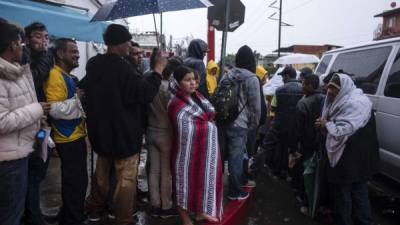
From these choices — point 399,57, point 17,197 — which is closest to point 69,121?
point 17,197

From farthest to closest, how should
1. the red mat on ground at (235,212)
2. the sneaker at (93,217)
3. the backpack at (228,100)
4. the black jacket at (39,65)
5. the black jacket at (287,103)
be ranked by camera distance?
the black jacket at (287,103) < the backpack at (228,100) < the red mat on ground at (235,212) < the sneaker at (93,217) < the black jacket at (39,65)

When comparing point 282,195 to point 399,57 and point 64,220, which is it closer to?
point 399,57

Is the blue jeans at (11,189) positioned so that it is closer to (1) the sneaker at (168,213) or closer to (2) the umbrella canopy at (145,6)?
(1) the sneaker at (168,213)

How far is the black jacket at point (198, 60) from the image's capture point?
159 inches

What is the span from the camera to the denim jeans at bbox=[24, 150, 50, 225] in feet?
10.3

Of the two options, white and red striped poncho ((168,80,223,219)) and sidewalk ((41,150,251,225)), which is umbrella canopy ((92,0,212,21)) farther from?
sidewalk ((41,150,251,225))

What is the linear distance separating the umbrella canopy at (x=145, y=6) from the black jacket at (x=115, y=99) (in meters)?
0.73

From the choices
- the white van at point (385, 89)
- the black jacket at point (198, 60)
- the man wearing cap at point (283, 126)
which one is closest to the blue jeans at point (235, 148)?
the black jacket at point (198, 60)

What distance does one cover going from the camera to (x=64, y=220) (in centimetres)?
333

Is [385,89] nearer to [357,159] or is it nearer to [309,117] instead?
[309,117]

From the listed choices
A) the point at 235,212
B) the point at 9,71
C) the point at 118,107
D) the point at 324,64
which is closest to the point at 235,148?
the point at 235,212

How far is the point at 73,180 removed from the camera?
128 inches

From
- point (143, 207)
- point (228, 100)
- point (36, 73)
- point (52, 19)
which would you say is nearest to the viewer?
point (36, 73)

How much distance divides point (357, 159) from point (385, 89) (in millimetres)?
1330
